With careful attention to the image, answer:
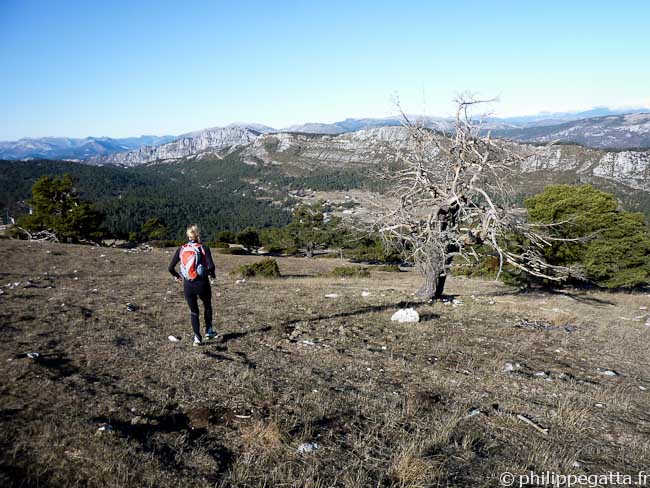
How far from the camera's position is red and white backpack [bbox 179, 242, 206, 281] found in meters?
7.49

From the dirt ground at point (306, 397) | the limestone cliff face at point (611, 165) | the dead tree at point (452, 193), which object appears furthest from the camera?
the limestone cliff face at point (611, 165)

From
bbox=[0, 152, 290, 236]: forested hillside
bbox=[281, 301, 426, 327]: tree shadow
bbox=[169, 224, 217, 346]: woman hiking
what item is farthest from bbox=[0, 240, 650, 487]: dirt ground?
bbox=[0, 152, 290, 236]: forested hillside

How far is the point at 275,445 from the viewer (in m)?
4.25

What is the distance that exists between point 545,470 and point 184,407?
14.0ft

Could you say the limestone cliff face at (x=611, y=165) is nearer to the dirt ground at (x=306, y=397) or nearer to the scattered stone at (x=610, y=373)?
the scattered stone at (x=610, y=373)

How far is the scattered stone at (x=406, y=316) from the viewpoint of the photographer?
10266 millimetres

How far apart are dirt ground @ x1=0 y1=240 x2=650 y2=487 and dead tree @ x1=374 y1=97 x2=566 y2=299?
101 inches

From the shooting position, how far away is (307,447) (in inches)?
168

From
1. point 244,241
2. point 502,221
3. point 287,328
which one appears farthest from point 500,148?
point 244,241

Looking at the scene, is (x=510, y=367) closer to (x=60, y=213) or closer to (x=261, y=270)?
(x=261, y=270)

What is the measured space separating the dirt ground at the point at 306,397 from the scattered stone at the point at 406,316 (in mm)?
281

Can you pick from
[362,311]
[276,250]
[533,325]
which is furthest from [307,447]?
[276,250]

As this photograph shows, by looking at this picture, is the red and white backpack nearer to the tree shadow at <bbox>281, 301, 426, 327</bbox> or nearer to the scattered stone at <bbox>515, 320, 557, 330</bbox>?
the tree shadow at <bbox>281, 301, 426, 327</bbox>

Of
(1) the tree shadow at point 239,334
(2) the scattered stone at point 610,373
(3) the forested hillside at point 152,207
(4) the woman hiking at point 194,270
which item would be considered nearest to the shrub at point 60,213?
(1) the tree shadow at point 239,334
